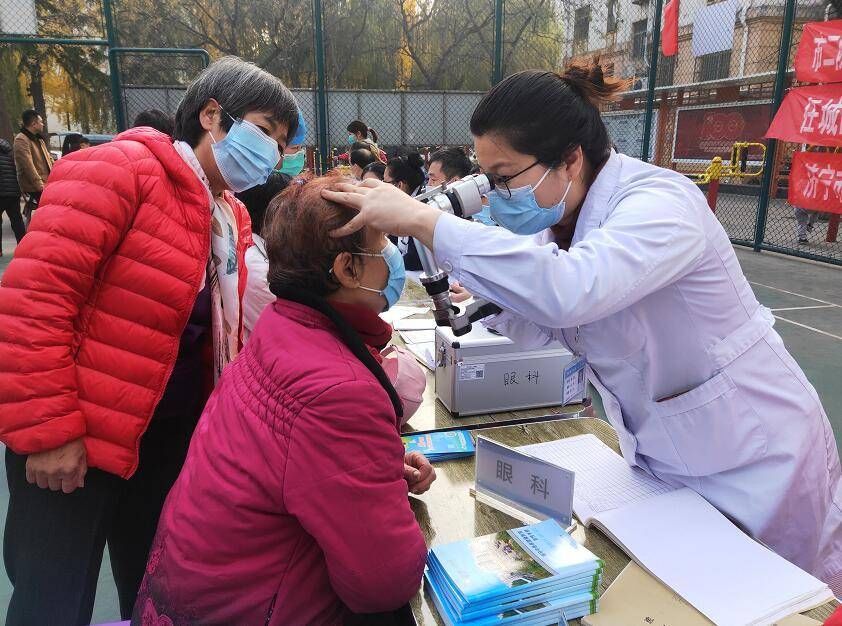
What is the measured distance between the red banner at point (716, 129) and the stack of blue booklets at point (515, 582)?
43.9 feet

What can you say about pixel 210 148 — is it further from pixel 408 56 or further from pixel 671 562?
pixel 408 56

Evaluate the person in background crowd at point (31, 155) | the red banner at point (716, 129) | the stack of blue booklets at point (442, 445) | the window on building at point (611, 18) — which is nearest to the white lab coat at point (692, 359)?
the stack of blue booklets at point (442, 445)

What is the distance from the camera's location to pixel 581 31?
1527 cm

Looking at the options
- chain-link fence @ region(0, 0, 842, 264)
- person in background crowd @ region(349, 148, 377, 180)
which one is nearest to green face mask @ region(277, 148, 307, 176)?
person in background crowd @ region(349, 148, 377, 180)

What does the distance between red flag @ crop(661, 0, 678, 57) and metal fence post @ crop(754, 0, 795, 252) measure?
168 centimetres

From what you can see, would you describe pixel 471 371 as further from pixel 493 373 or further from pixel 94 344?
pixel 94 344

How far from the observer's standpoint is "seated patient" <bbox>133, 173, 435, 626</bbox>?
906 millimetres

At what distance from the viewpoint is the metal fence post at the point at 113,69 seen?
5180mm

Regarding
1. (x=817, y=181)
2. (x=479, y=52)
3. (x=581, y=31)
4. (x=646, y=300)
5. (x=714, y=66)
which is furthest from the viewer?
(x=714, y=66)

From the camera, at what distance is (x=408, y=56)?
15.2m

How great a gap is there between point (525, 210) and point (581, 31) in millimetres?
15878

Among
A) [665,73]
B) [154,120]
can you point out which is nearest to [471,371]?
[154,120]

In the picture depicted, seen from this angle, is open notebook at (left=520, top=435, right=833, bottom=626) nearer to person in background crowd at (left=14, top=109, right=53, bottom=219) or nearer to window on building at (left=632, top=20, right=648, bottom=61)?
person in background crowd at (left=14, top=109, right=53, bottom=219)

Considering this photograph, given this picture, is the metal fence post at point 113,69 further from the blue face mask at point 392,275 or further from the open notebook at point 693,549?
the open notebook at point 693,549
